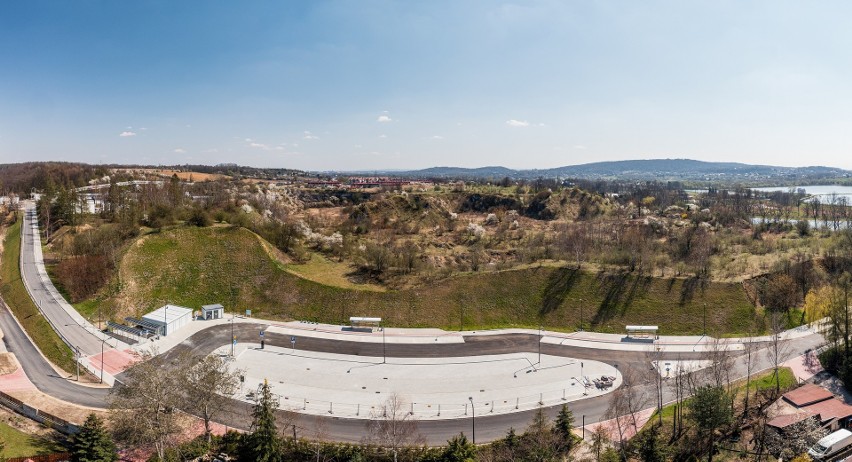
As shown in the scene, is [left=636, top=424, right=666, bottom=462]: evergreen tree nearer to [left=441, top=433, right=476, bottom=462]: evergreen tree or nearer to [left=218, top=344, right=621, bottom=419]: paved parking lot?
[left=218, top=344, right=621, bottom=419]: paved parking lot

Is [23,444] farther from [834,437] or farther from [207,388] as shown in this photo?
[834,437]

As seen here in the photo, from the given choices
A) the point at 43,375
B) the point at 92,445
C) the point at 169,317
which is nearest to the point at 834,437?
the point at 92,445

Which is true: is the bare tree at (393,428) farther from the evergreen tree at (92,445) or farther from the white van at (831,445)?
the white van at (831,445)

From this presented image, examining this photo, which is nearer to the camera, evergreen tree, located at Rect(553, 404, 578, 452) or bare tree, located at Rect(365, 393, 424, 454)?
bare tree, located at Rect(365, 393, 424, 454)

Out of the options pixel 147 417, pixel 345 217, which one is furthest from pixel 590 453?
pixel 345 217

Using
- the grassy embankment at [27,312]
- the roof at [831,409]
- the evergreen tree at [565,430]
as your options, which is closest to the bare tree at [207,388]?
the grassy embankment at [27,312]

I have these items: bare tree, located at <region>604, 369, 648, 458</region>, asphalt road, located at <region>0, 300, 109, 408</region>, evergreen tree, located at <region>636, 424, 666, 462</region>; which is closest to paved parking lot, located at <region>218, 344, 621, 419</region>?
bare tree, located at <region>604, 369, 648, 458</region>

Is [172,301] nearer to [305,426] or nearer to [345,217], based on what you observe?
[305,426]
